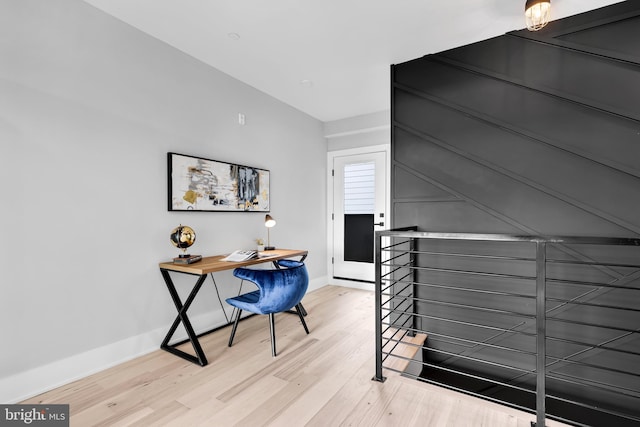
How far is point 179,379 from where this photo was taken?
1.99m

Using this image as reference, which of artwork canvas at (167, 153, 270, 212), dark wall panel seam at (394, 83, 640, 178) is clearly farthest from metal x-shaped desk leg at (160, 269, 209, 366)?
dark wall panel seam at (394, 83, 640, 178)

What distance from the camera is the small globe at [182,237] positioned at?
2.36 metres

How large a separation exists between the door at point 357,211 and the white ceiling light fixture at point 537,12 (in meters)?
2.35

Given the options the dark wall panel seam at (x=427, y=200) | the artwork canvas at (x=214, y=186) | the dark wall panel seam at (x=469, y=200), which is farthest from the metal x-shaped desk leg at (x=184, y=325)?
the dark wall panel seam at (x=469, y=200)

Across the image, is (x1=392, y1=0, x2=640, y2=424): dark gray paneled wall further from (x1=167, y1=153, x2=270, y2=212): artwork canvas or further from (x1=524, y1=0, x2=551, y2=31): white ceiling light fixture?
(x1=167, y1=153, x2=270, y2=212): artwork canvas

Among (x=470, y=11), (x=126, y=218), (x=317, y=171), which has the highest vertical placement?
(x=470, y=11)

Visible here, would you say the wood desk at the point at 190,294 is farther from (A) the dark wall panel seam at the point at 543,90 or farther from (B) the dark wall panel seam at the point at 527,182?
(A) the dark wall panel seam at the point at 543,90

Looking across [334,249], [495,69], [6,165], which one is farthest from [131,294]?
[495,69]

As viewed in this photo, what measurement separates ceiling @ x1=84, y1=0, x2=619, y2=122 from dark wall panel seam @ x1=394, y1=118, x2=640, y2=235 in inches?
29.4

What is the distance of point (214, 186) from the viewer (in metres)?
2.83

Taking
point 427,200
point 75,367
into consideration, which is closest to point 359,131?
point 427,200

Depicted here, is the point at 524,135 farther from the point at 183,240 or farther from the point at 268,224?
the point at 183,240

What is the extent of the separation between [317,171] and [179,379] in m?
3.11

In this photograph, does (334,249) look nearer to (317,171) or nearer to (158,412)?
(317,171)
